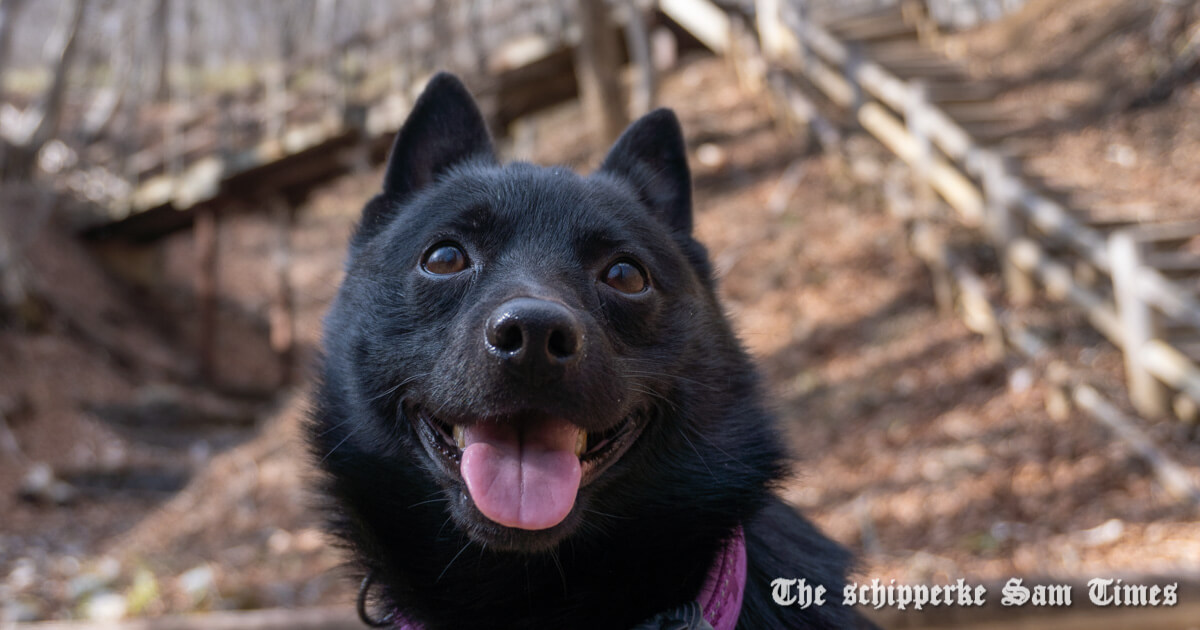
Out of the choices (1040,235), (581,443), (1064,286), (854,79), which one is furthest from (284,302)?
(581,443)

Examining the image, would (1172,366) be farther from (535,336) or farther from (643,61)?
(643,61)

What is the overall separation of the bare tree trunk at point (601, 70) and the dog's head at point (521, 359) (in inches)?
266

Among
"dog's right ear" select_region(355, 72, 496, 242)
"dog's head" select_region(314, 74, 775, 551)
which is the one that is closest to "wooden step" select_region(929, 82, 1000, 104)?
"dog's right ear" select_region(355, 72, 496, 242)

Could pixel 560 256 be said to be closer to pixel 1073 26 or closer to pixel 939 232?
pixel 939 232

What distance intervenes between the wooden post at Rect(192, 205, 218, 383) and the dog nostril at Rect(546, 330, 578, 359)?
13.4 metres

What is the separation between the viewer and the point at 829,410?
21.0 ft

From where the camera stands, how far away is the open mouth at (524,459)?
171 cm

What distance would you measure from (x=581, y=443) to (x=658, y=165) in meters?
1.11

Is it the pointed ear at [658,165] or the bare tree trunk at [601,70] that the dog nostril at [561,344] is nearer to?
the pointed ear at [658,165]

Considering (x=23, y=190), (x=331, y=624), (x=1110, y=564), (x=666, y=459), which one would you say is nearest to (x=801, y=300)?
(x=1110, y=564)

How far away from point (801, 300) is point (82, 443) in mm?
8212

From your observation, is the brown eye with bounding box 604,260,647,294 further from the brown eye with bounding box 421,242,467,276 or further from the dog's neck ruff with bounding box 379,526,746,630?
the dog's neck ruff with bounding box 379,526,746,630

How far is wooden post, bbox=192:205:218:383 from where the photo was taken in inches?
538

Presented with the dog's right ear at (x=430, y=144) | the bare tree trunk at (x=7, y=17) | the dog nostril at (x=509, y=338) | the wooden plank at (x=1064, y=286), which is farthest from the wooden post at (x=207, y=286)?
the dog nostril at (x=509, y=338)
